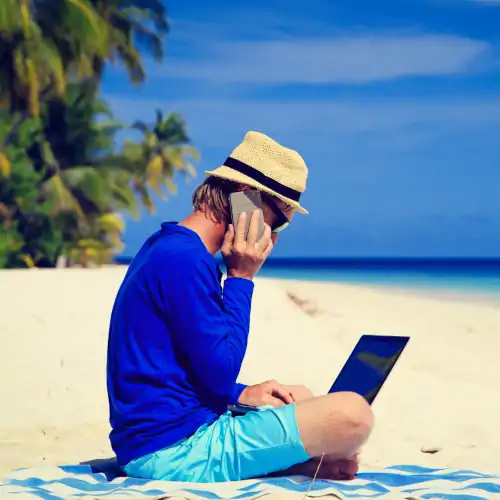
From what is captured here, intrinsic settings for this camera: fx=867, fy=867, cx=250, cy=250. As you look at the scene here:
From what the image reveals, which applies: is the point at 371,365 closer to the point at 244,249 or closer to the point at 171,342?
the point at 244,249

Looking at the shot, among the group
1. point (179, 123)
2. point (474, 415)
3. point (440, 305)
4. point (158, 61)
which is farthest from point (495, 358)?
point (179, 123)

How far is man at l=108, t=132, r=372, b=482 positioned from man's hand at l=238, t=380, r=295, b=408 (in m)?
0.25

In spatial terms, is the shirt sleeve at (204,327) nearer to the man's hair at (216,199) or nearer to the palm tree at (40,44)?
Answer: the man's hair at (216,199)

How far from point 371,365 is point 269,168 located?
2.73 feet

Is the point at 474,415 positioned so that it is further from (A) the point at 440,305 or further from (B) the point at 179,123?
(B) the point at 179,123

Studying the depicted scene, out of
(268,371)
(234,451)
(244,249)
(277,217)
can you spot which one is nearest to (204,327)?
(244,249)

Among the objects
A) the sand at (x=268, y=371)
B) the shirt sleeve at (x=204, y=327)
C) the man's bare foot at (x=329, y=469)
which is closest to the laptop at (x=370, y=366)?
the man's bare foot at (x=329, y=469)

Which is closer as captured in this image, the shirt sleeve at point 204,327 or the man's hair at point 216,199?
the shirt sleeve at point 204,327

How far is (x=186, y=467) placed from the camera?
3.01 metres

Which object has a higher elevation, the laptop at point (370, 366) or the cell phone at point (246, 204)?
the cell phone at point (246, 204)

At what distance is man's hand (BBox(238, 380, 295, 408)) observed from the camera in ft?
11.0

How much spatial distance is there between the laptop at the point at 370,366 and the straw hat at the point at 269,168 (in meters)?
0.57

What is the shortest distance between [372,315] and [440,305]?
96.5 inches

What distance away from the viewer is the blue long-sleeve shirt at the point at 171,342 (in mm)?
2850
